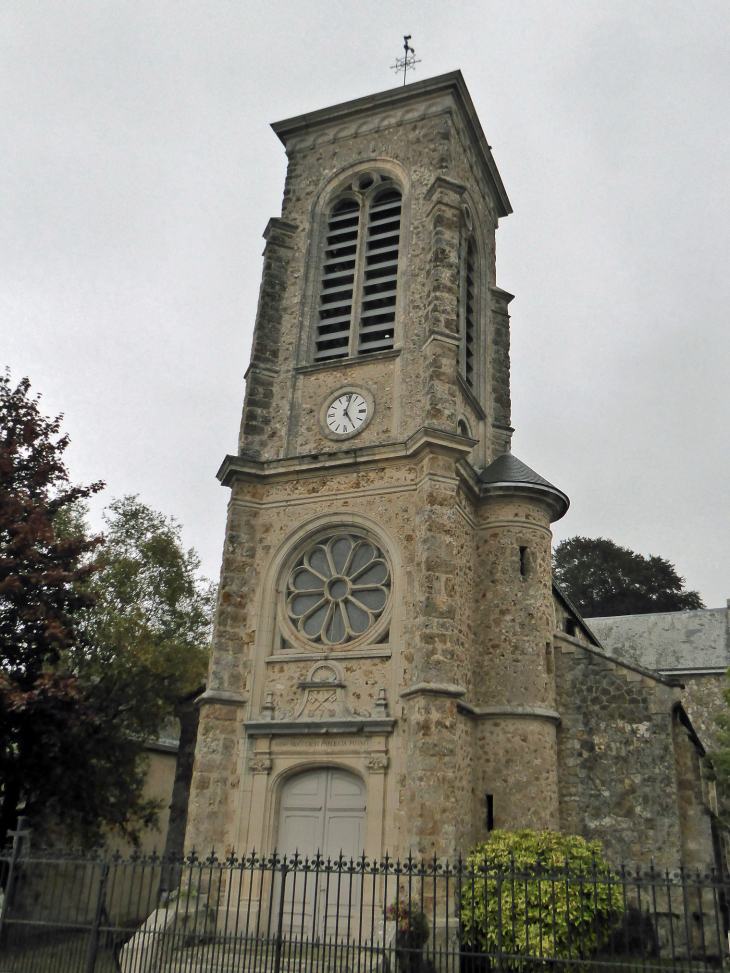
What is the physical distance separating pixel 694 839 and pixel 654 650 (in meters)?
18.1

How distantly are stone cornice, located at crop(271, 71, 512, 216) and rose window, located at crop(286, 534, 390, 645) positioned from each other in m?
11.0

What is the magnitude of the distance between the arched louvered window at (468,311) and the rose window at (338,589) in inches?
202

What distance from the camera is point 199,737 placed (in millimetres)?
15789

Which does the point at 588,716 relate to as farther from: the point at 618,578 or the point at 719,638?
the point at 618,578

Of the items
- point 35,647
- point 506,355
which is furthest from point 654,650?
point 35,647

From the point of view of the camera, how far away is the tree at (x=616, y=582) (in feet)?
130

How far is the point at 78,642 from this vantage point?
18.1 m

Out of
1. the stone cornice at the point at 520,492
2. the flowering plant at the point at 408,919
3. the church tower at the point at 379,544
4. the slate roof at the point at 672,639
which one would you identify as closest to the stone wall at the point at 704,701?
the slate roof at the point at 672,639

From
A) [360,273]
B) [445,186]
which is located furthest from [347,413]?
[445,186]

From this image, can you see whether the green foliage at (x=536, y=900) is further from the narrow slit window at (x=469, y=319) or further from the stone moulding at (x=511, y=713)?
the narrow slit window at (x=469, y=319)

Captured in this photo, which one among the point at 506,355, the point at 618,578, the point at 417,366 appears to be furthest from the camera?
the point at 618,578

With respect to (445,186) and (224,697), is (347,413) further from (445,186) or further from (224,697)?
(224,697)

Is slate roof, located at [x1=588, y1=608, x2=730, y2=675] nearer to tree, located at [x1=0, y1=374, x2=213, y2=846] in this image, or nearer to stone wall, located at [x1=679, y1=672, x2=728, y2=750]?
stone wall, located at [x1=679, y1=672, x2=728, y2=750]

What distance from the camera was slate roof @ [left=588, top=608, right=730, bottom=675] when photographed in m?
31.8
